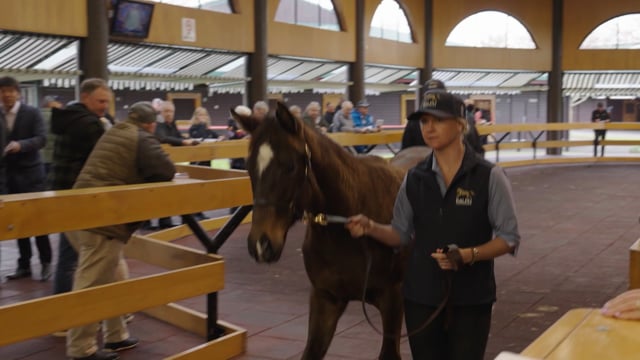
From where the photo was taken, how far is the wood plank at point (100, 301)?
11.4ft

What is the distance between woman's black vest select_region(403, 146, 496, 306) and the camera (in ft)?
9.22

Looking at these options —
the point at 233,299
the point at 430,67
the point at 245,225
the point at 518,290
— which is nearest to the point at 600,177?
the point at 430,67

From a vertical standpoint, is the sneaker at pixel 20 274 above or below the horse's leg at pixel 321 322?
below

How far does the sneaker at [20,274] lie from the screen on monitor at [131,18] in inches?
231

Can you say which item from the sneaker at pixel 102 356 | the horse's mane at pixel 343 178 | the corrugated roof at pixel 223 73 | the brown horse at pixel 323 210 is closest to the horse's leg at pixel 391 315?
the brown horse at pixel 323 210

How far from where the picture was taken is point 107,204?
3.98 m

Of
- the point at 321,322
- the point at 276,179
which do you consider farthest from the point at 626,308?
the point at 321,322

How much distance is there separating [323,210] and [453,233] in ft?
2.75

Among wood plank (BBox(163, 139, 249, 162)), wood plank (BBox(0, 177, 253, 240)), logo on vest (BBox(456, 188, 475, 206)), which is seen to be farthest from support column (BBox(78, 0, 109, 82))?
logo on vest (BBox(456, 188, 475, 206))

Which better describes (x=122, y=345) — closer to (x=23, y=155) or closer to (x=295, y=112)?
(x=295, y=112)

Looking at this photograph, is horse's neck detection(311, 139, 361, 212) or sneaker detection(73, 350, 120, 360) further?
sneaker detection(73, 350, 120, 360)

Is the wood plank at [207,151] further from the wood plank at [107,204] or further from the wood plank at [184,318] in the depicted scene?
the wood plank at [107,204]

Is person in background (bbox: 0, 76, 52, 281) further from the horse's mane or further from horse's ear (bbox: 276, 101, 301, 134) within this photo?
horse's ear (bbox: 276, 101, 301, 134)

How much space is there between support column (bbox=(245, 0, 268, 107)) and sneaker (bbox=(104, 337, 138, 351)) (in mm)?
10042
